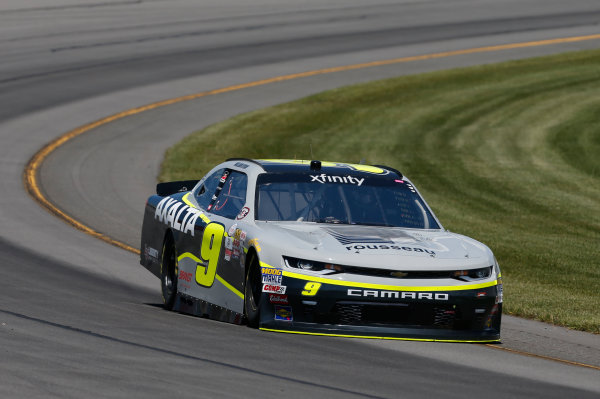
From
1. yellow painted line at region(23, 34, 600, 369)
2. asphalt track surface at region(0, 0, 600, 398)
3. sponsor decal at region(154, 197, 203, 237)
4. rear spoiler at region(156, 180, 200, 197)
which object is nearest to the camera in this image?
asphalt track surface at region(0, 0, 600, 398)

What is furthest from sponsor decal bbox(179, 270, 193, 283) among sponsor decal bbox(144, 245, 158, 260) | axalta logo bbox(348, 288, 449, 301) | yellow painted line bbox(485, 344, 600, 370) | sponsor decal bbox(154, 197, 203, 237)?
yellow painted line bbox(485, 344, 600, 370)

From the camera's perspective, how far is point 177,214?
1234 cm

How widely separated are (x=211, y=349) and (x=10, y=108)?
22.4m

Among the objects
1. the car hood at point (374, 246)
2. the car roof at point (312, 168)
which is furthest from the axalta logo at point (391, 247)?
the car roof at point (312, 168)

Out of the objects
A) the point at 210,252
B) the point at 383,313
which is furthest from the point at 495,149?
the point at 383,313

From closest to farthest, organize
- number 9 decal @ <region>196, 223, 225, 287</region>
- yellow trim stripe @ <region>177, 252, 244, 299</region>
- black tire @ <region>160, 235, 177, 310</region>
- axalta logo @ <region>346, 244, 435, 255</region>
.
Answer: axalta logo @ <region>346, 244, 435, 255</region>
yellow trim stripe @ <region>177, 252, 244, 299</region>
number 9 decal @ <region>196, 223, 225, 287</region>
black tire @ <region>160, 235, 177, 310</region>

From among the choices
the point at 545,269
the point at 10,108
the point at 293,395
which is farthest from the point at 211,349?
the point at 10,108

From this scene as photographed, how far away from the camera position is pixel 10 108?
30531 mm

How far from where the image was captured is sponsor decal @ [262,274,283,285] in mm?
9930

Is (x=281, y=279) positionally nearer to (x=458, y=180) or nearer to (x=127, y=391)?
(x=127, y=391)

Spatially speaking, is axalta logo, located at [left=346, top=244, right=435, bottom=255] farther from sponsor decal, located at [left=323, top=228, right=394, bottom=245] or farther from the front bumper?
the front bumper

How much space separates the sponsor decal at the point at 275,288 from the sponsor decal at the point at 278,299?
31 millimetres

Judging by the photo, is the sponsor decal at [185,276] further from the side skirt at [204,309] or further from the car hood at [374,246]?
the car hood at [374,246]

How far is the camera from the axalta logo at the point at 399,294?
32.3ft
